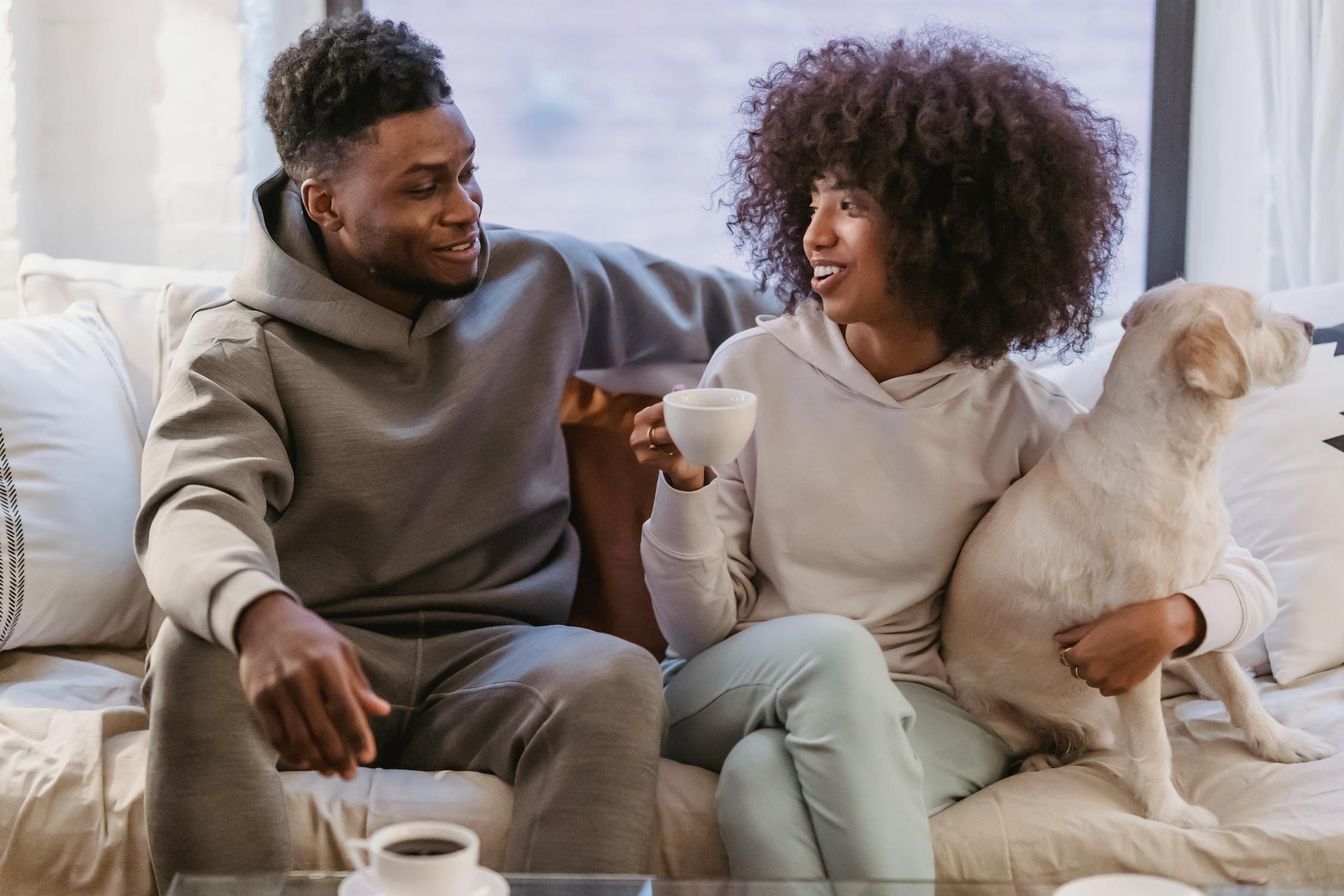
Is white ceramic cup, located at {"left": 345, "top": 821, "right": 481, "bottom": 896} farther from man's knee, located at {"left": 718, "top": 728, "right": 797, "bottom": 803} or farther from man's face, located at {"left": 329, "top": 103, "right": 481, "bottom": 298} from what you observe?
man's face, located at {"left": 329, "top": 103, "right": 481, "bottom": 298}

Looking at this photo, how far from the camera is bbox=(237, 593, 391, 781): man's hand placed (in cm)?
107

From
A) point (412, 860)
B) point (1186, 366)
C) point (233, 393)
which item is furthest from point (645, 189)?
point (412, 860)

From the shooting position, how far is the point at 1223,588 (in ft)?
4.55

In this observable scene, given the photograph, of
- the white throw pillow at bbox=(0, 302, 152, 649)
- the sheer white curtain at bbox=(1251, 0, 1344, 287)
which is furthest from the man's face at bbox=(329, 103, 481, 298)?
the sheer white curtain at bbox=(1251, 0, 1344, 287)

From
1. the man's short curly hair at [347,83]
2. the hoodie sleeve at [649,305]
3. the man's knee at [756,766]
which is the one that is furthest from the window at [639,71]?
the man's knee at [756,766]

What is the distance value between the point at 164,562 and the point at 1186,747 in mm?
1163

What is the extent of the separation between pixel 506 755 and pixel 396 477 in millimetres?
370

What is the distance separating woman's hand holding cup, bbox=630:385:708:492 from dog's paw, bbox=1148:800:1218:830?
0.59m

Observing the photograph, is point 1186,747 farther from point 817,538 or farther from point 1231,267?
point 1231,267

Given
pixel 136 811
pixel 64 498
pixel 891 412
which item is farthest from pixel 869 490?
A: pixel 64 498

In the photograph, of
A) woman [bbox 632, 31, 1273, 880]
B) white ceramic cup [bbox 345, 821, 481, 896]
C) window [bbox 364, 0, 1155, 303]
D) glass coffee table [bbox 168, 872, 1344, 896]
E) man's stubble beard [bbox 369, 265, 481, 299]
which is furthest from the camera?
window [bbox 364, 0, 1155, 303]

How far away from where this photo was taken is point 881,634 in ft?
4.97

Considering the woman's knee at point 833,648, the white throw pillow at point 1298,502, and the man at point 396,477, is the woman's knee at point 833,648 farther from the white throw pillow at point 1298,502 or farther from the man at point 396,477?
the white throw pillow at point 1298,502

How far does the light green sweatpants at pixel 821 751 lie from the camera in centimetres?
121
